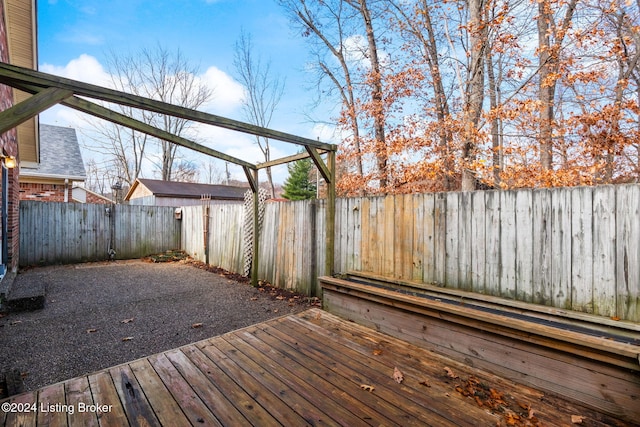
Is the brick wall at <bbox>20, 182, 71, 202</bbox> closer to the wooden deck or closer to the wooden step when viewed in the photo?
the wooden deck

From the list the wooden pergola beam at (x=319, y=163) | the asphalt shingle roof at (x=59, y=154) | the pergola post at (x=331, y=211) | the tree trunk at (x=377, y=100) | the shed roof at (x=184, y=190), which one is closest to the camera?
the wooden pergola beam at (x=319, y=163)

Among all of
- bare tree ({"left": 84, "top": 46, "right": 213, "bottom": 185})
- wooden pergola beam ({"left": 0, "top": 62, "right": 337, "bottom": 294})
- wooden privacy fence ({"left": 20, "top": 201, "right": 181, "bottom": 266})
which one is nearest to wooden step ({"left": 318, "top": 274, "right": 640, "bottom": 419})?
wooden pergola beam ({"left": 0, "top": 62, "right": 337, "bottom": 294})

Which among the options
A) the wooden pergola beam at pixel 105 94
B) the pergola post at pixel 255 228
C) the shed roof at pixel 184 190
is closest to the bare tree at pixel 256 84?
the shed roof at pixel 184 190

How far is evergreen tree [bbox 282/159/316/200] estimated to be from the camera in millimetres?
18656

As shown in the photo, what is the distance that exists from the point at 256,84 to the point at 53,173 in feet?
28.6

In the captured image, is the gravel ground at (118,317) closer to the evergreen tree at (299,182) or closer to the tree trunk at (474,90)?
the tree trunk at (474,90)

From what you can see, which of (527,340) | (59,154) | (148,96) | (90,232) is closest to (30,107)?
(527,340)

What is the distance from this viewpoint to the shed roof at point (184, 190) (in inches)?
639

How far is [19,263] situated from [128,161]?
13526mm

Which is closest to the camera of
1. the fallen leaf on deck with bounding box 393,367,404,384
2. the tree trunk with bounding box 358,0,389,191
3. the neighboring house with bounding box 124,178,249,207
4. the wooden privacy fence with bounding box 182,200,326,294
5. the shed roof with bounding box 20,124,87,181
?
the fallen leaf on deck with bounding box 393,367,404,384

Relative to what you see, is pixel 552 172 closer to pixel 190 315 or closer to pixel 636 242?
pixel 636 242

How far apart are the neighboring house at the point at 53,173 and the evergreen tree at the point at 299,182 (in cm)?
1063

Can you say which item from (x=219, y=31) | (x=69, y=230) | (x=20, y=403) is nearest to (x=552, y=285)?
(x=20, y=403)

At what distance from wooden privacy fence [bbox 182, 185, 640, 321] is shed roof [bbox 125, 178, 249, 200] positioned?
12169 millimetres
